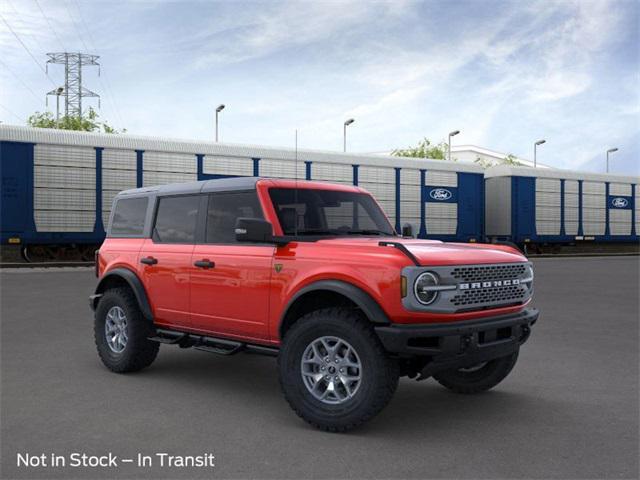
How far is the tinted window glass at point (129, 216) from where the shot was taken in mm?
6980

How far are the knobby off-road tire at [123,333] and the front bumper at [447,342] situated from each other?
10.1ft

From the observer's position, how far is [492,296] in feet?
16.7

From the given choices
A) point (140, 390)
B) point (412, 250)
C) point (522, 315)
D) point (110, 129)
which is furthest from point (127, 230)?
point (110, 129)

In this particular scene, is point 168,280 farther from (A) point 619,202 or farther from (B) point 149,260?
(A) point 619,202

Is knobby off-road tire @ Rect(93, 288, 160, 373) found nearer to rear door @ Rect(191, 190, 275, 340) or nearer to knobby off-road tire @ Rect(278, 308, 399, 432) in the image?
rear door @ Rect(191, 190, 275, 340)

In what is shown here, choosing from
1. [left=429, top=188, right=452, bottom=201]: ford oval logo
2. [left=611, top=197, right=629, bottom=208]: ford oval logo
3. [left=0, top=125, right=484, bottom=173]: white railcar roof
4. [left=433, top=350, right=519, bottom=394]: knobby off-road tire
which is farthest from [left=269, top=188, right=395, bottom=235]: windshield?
[left=611, top=197, right=629, bottom=208]: ford oval logo

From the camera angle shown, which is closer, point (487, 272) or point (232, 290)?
point (487, 272)

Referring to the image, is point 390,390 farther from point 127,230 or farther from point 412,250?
point 127,230

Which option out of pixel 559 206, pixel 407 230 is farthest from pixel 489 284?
pixel 559 206

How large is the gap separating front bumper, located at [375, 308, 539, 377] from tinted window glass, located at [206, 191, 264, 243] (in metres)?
1.85

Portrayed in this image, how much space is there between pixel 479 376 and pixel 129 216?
13.6ft

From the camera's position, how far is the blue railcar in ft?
105

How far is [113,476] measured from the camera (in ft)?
12.6

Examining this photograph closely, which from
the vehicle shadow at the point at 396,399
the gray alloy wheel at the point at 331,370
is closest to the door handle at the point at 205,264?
the vehicle shadow at the point at 396,399
